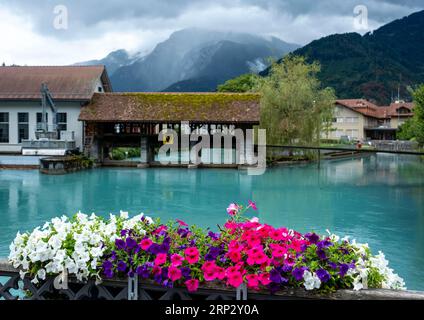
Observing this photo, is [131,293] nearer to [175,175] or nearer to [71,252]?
[71,252]

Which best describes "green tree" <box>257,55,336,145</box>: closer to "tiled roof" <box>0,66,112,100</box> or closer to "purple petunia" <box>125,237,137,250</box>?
"tiled roof" <box>0,66,112,100</box>

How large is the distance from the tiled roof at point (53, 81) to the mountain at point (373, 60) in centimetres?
5011

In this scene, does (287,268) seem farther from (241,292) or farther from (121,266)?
(121,266)

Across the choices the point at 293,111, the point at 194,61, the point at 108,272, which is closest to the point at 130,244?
the point at 108,272

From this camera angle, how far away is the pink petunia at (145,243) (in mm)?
2600

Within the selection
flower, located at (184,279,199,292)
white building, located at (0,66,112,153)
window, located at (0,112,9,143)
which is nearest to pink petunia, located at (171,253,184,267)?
flower, located at (184,279,199,292)

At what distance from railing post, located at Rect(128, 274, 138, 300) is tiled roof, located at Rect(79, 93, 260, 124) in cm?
2285

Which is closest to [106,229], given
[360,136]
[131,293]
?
[131,293]

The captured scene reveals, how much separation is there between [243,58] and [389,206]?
469ft

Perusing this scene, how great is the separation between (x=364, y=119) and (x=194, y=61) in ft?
327

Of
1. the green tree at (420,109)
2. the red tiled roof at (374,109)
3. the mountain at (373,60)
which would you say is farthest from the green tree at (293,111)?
the mountain at (373,60)

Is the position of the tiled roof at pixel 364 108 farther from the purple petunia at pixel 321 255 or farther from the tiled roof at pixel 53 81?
the purple petunia at pixel 321 255

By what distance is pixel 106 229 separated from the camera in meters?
2.88
